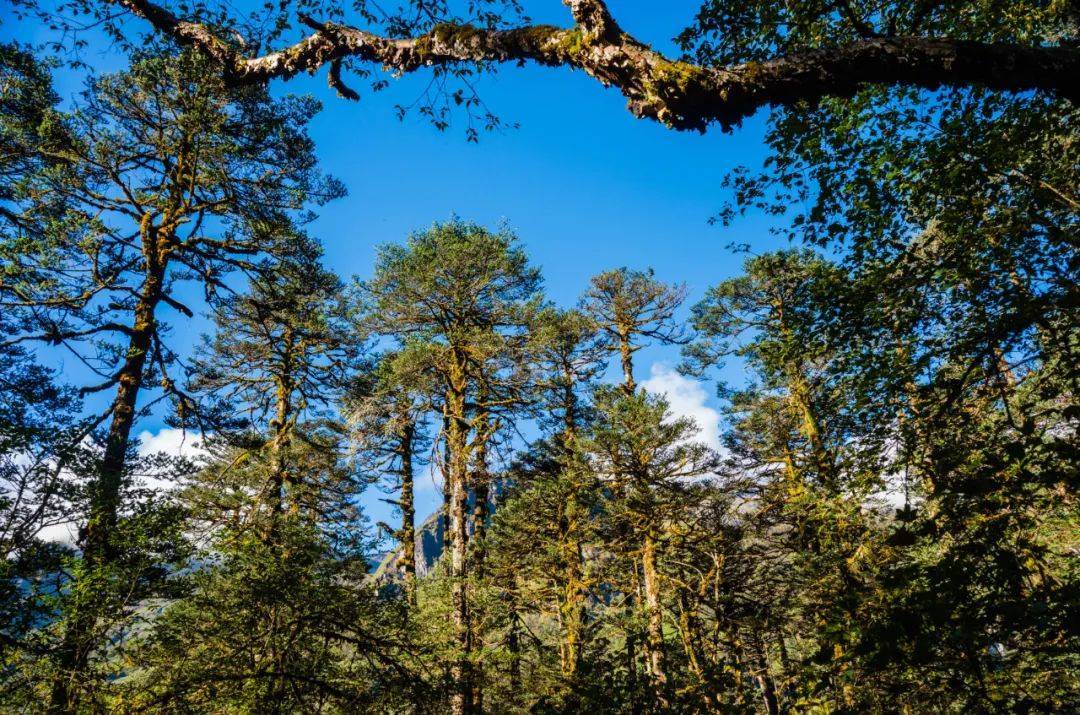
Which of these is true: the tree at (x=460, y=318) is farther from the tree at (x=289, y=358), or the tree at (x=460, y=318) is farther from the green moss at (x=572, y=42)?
the green moss at (x=572, y=42)

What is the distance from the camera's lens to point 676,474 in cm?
1273

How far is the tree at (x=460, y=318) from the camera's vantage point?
12062 mm

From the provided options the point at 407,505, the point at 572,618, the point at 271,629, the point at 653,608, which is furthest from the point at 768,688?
the point at 407,505

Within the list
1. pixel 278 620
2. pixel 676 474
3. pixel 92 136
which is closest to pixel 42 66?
pixel 92 136

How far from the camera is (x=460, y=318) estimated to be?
13.6 m

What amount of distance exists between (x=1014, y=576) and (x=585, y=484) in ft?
38.6

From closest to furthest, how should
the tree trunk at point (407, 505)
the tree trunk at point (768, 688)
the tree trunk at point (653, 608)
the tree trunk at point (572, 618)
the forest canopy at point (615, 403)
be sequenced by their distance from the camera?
the forest canopy at point (615, 403)
the tree trunk at point (768, 688)
the tree trunk at point (653, 608)
the tree trunk at point (572, 618)
the tree trunk at point (407, 505)

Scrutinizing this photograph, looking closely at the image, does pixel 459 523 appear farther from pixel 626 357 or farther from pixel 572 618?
pixel 626 357

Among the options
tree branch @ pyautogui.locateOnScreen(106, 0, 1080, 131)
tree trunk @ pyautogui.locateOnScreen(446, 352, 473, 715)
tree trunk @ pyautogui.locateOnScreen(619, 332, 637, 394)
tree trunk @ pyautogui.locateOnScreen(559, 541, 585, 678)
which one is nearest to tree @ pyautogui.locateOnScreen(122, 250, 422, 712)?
tree trunk @ pyautogui.locateOnScreen(446, 352, 473, 715)

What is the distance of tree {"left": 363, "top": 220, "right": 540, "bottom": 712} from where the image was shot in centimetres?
1206

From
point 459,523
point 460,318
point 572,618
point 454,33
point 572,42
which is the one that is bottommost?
point 572,618

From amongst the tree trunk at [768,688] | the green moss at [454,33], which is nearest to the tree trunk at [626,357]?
the tree trunk at [768,688]

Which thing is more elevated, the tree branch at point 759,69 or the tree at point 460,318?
the tree at point 460,318

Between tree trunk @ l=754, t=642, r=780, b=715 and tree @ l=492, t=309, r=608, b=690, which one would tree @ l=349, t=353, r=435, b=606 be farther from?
tree trunk @ l=754, t=642, r=780, b=715
